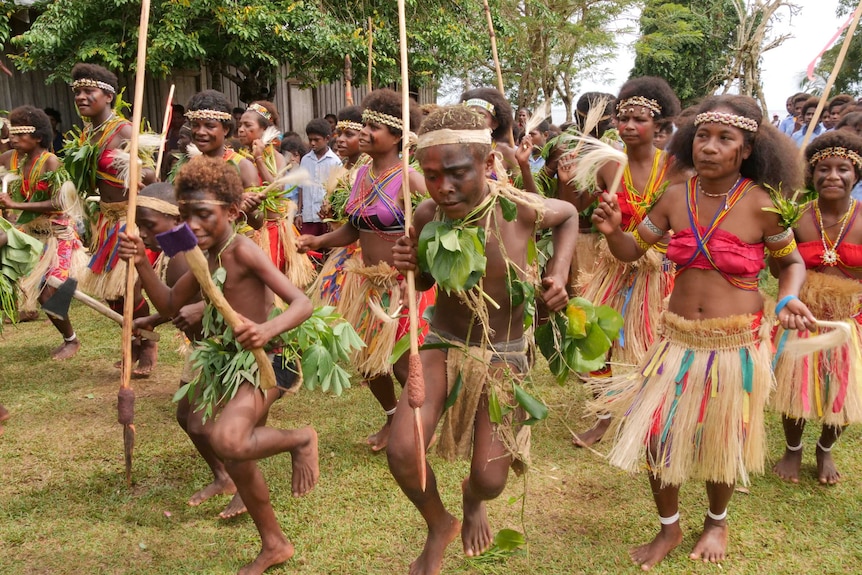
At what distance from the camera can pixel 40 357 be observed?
20.8 feet

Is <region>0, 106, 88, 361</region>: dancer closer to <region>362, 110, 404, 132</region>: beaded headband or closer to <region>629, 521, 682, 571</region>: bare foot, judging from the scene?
<region>362, 110, 404, 132</region>: beaded headband

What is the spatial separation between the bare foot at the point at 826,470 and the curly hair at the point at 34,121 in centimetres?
655

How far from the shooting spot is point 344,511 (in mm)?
3674

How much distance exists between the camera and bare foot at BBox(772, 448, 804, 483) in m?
4.04

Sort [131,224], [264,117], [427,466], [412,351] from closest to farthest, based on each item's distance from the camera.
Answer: [412,351] < [427,466] < [131,224] < [264,117]

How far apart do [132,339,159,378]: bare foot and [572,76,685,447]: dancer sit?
350 centimetres

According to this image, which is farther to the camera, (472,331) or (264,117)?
(264,117)

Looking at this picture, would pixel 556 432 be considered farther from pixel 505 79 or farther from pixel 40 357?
pixel 505 79

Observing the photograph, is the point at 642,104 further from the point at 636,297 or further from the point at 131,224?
the point at 131,224

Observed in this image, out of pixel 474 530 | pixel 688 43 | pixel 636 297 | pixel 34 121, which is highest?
pixel 688 43

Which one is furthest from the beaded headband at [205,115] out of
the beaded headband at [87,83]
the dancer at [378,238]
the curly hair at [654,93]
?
the curly hair at [654,93]

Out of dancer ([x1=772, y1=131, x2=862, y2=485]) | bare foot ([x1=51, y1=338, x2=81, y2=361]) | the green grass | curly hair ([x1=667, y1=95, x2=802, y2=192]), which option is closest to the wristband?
curly hair ([x1=667, y1=95, x2=802, y2=192])

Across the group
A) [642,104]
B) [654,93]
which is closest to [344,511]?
[642,104]

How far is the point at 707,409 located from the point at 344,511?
1.87 metres
